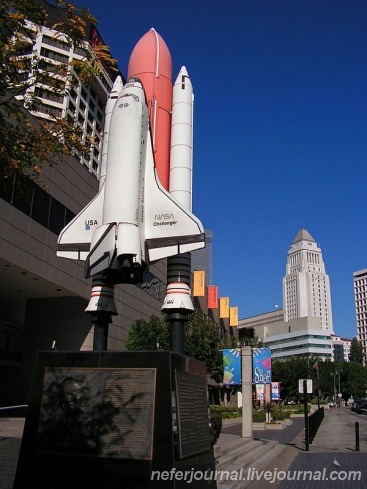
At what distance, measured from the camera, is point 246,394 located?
881 inches

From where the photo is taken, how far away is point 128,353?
8.17 meters

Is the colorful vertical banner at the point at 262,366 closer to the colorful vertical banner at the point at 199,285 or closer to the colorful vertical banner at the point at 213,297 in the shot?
the colorful vertical banner at the point at 199,285

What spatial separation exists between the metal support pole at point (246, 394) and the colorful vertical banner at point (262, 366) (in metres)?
Result: 7.30

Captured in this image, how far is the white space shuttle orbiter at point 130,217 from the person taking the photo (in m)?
11.8

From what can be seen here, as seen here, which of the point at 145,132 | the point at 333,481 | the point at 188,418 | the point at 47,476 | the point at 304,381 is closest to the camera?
the point at 47,476

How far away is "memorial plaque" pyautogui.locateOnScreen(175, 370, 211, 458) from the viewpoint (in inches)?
313

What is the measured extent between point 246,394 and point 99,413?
1585cm

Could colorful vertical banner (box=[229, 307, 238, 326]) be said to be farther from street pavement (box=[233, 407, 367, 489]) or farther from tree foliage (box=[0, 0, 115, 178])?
tree foliage (box=[0, 0, 115, 178])

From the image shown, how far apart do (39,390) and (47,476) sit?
1438mm

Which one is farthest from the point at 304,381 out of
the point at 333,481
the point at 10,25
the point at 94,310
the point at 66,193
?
the point at 66,193

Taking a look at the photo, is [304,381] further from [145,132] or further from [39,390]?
[39,390]

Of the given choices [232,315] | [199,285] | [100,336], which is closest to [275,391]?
[199,285]

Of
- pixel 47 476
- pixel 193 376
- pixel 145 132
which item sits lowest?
pixel 47 476

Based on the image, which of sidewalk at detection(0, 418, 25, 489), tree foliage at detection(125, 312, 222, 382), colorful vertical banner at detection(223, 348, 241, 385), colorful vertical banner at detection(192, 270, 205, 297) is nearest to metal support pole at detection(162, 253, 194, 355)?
sidewalk at detection(0, 418, 25, 489)
